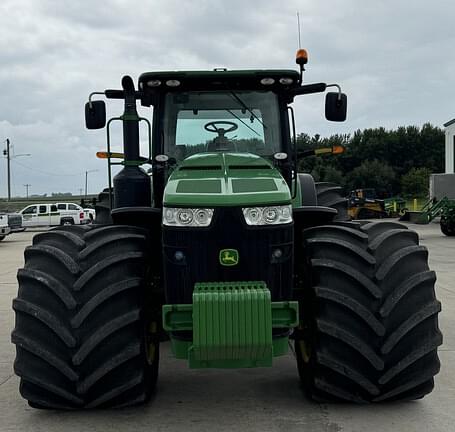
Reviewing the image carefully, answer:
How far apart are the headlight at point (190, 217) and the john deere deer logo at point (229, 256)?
23cm

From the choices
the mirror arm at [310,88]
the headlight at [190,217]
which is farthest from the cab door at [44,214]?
the headlight at [190,217]

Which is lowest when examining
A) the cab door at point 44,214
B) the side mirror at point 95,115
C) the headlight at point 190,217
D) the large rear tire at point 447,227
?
the large rear tire at point 447,227

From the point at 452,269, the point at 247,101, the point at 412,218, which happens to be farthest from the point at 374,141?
the point at 247,101

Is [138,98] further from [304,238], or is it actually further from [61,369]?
[61,369]

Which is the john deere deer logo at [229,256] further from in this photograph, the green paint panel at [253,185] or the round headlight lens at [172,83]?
the round headlight lens at [172,83]

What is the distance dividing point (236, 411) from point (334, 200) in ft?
13.9

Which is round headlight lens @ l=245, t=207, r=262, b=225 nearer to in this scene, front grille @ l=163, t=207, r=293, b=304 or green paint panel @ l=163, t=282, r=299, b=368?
front grille @ l=163, t=207, r=293, b=304

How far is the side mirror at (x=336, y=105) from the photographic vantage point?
540cm

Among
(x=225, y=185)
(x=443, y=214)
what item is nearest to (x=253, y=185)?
(x=225, y=185)

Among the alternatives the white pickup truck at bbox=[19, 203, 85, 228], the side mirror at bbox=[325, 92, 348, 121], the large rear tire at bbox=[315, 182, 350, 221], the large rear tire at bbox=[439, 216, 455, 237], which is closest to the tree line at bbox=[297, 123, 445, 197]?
the white pickup truck at bbox=[19, 203, 85, 228]

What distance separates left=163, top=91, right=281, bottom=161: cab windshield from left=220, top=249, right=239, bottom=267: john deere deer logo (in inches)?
57.8

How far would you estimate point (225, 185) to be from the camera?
423cm

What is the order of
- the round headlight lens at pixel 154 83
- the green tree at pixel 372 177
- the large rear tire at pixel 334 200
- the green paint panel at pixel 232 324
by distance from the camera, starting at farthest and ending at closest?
1. the green tree at pixel 372 177
2. the large rear tire at pixel 334 200
3. the round headlight lens at pixel 154 83
4. the green paint panel at pixel 232 324

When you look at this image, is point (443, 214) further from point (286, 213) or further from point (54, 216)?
point (286, 213)
